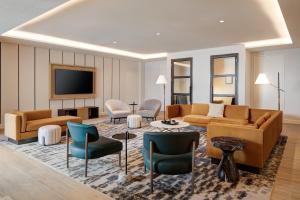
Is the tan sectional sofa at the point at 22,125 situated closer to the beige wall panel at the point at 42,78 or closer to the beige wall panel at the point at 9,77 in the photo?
the beige wall panel at the point at 9,77

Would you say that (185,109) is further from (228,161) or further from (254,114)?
(228,161)

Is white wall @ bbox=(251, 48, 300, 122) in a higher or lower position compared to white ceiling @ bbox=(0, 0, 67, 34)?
lower

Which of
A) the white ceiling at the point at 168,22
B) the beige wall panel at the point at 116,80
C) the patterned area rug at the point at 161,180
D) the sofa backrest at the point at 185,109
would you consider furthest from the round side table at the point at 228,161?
the beige wall panel at the point at 116,80

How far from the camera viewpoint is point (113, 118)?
7.66 m

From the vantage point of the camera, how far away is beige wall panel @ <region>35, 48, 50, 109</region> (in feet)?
24.9

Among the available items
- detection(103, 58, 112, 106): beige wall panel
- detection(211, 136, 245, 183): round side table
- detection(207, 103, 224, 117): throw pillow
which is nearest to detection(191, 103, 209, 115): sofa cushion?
detection(207, 103, 224, 117): throw pillow

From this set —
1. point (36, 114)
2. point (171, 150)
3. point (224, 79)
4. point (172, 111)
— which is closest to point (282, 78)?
point (224, 79)

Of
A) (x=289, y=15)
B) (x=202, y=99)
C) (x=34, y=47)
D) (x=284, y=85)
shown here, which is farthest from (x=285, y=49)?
(x=34, y=47)

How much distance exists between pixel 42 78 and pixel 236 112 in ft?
22.0

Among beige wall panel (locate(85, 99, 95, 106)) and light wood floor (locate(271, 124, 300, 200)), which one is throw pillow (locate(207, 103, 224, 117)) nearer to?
light wood floor (locate(271, 124, 300, 200))

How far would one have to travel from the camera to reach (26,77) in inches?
288

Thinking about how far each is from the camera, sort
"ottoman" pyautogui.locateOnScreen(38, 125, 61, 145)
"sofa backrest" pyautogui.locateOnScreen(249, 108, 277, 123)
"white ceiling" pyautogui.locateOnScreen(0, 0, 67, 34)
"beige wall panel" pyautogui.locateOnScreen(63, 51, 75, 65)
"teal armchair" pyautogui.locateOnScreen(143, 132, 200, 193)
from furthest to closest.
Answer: "beige wall panel" pyautogui.locateOnScreen(63, 51, 75, 65) < "sofa backrest" pyautogui.locateOnScreen(249, 108, 277, 123) < "ottoman" pyautogui.locateOnScreen(38, 125, 61, 145) < "white ceiling" pyautogui.locateOnScreen(0, 0, 67, 34) < "teal armchair" pyautogui.locateOnScreen(143, 132, 200, 193)

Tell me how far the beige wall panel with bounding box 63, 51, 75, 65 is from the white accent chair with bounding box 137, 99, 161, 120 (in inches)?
131

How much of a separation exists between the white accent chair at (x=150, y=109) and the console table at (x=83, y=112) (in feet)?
6.79
